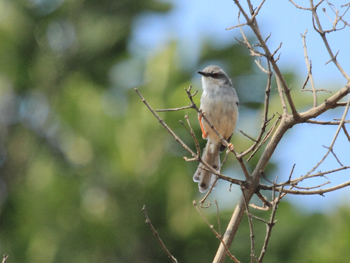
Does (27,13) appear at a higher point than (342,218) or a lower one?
higher

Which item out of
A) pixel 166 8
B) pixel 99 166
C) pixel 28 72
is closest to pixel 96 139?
pixel 99 166

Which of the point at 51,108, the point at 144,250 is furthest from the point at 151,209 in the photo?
the point at 51,108

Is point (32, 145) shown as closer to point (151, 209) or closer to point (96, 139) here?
point (96, 139)

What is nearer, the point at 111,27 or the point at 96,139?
the point at 96,139

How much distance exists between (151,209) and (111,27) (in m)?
5.44

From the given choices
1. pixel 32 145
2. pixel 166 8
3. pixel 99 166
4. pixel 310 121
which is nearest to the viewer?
pixel 310 121

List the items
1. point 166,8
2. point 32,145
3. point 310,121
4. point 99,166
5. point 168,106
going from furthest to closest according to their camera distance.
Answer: point 166,8
point 32,145
point 99,166
point 168,106
point 310,121

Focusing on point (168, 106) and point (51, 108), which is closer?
point (168, 106)

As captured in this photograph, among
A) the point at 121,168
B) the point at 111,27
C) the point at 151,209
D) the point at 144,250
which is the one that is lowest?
the point at 144,250

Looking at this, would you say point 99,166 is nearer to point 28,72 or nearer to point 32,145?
point 32,145

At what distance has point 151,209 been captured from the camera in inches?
317

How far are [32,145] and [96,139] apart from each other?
93.3 inches

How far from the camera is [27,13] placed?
37.5ft

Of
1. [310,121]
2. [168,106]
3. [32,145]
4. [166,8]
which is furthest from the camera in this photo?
[166,8]
